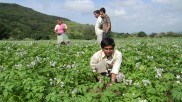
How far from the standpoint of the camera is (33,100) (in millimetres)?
5277

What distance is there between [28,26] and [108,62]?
10216 cm

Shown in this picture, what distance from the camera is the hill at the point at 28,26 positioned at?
177 feet

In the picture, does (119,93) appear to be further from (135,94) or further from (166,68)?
(166,68)

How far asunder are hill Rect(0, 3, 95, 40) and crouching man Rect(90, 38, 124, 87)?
1589 inches

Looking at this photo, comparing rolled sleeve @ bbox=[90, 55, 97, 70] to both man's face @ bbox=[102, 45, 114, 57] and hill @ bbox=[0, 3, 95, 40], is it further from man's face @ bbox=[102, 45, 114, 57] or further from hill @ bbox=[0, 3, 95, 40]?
hill @ bbox=[0, 3, 95, 40]

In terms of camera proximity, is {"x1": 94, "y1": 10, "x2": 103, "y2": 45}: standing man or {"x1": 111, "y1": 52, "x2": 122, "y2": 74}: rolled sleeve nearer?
Answer: {"x1": 111, "y1": 52, "x2": 122, "y2": 74}: rolled sleeve

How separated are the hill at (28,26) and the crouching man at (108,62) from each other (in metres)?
40.4

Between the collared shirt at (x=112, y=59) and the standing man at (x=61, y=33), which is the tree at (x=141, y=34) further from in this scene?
the collared shirt at (x=112, y=59)

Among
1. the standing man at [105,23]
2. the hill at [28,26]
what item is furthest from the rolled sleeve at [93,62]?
the hill at [28,26]

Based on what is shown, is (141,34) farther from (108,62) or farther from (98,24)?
(108,62)

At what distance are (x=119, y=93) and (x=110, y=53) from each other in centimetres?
182

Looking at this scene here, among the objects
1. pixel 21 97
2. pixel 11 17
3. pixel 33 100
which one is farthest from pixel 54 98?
pixel 11 17

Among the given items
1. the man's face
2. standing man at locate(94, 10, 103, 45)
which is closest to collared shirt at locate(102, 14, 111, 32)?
standing man at locate(94, 10, 103, 45)

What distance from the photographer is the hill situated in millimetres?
53978
